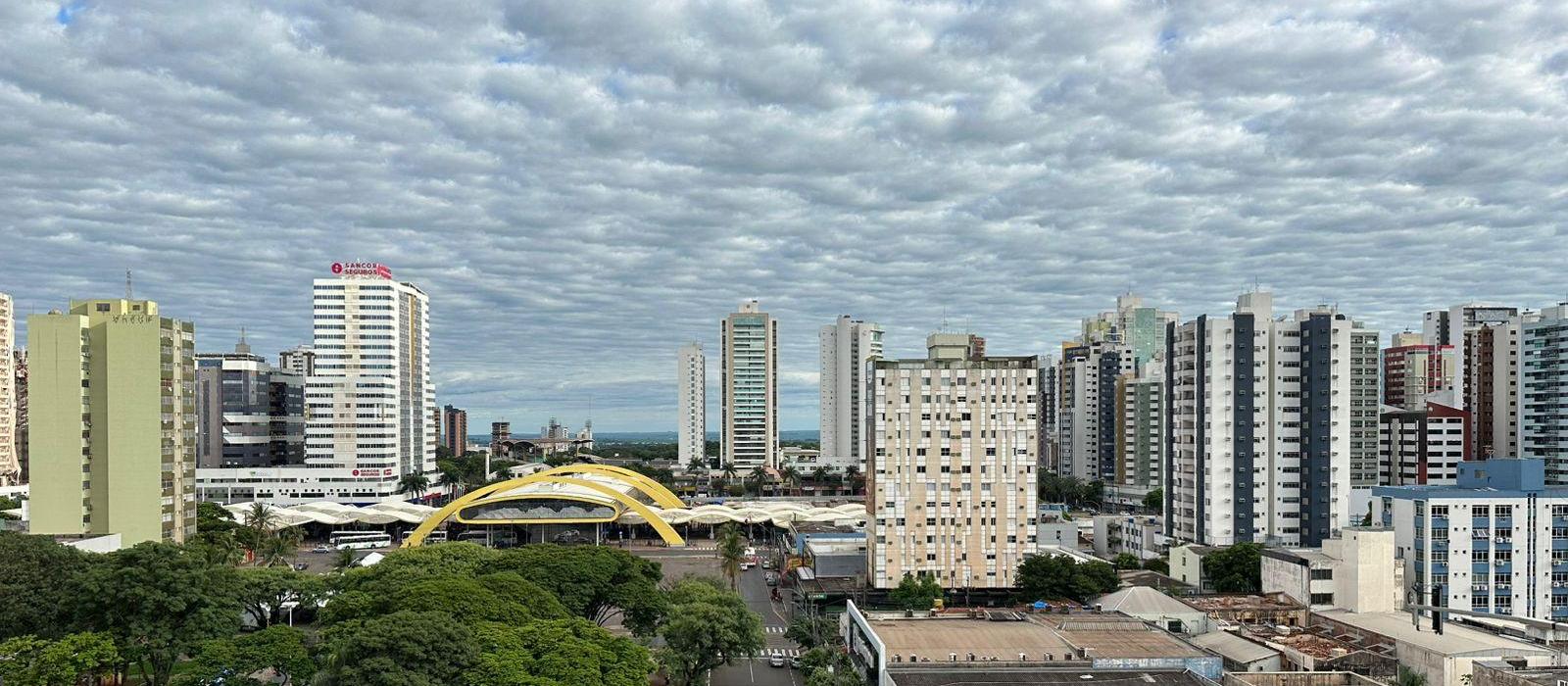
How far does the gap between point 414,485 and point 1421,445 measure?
10246 cm

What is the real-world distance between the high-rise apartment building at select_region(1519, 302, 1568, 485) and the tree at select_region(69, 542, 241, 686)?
93.9 m

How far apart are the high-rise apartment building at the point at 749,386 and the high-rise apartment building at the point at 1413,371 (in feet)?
282

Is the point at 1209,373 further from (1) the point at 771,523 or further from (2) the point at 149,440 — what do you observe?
(2) the point at 149,440

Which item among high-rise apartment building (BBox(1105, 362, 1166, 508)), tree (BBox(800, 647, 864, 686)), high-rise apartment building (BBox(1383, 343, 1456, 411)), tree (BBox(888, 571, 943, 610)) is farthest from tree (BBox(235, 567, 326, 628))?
high-rise apartment building (BBox(1383, 343, 1456, 411))

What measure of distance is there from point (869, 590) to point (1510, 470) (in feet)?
115

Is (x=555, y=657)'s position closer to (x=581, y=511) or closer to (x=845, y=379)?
(x=581, y=511)

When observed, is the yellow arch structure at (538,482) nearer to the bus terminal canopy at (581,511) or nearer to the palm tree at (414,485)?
the bus terminal canopy at (581,511)

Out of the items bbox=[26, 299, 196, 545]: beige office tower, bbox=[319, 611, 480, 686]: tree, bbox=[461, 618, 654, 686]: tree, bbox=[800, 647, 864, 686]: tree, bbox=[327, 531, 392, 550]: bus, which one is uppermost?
bbox=[26, 299, 196, 545]: beige office tower

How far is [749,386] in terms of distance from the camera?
554 ft

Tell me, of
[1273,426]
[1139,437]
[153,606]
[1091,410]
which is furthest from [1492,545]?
[1091,410]

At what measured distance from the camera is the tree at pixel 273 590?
47.6 metres

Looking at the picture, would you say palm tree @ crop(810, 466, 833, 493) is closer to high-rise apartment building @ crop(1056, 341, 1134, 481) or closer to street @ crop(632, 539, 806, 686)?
high-rise apartment building @ crop(1056, 341, 1134, 481)

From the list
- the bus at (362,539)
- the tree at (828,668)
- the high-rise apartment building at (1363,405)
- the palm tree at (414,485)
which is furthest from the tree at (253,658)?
the palm tree at (414,485)

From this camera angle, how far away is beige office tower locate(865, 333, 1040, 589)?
62.2 m
